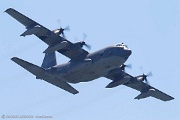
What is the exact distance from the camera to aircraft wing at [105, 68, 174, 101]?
66875 mm

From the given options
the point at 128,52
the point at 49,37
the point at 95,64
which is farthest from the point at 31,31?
the point at 128,52

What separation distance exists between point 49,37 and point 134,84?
15409 millimetres

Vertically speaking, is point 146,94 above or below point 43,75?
above

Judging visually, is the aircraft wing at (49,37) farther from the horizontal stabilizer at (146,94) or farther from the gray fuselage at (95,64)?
the horizontal stabilizer at (146,94)

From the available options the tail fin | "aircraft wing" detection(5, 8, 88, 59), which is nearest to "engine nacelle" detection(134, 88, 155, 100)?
"aircraft wing" detection(5, 8, 88, 59)

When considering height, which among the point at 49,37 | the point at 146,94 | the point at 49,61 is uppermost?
the point at 49,61

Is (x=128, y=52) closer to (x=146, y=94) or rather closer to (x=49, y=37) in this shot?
(x=49, y=37)

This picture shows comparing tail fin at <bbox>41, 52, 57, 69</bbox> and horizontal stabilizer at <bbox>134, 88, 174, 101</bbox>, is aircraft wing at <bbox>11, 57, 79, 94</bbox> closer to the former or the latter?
tail fin at <bbox>41, 52, 57, 69</bbox>

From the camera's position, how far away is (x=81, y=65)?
6134cm

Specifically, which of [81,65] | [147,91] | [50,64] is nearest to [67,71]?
[81,65]

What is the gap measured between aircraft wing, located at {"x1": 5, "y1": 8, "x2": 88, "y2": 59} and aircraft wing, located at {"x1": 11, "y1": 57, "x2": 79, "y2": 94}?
130 inches

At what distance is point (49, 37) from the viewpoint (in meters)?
61.9

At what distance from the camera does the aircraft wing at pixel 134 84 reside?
6688 cm

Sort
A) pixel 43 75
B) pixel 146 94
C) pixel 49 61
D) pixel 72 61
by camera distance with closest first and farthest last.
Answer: pixel 72 61 < pixel 43 75 < pixel 49 61 < pixel 146 94
